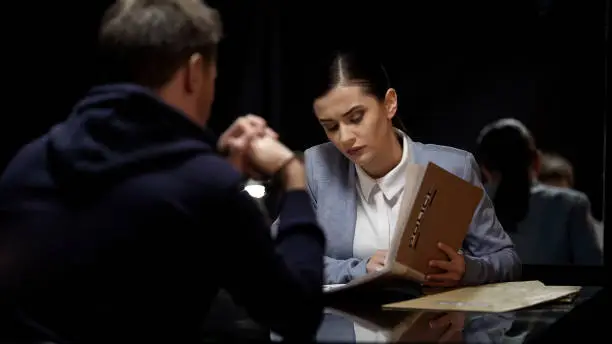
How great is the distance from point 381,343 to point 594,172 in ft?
8.35

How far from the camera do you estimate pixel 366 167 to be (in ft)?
7.54

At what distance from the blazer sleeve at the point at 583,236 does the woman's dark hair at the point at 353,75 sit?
1.43 m

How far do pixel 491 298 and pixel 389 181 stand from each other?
58 centimetres

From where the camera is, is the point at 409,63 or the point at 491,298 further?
the point at 409,63

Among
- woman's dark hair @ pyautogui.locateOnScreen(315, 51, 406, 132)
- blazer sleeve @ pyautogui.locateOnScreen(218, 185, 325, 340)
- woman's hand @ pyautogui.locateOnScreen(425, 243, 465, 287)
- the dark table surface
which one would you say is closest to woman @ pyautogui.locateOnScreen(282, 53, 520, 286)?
woman's dark hair @ pyautogui.locateOnScreen(315, 51, 406, 132)

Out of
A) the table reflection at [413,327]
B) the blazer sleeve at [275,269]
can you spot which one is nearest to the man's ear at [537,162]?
the table reflection at [413,327]

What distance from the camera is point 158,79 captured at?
1.36m

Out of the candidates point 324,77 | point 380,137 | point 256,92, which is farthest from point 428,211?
point 256,92

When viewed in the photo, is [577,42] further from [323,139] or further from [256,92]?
[323,139]

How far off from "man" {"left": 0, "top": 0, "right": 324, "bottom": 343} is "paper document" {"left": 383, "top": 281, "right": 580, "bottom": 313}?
1.33ft

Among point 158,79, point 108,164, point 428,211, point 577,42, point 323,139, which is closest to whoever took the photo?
point 108,164

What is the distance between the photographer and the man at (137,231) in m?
1.25

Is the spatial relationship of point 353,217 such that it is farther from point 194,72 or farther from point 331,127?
point 194,72

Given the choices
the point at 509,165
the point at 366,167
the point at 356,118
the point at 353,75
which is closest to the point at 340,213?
the point at 366,167
